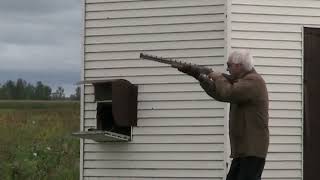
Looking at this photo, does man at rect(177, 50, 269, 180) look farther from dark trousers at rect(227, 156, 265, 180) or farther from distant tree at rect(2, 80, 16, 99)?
distant tree at rect(2, 80, 16, 99)

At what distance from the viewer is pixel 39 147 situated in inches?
653

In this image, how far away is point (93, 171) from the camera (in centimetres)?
1063

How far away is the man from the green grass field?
294 inches

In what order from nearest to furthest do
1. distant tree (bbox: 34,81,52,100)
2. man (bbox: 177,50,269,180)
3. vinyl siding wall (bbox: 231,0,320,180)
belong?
man (bbox: 177,50,269,180), vinyl siding wall (bbox: 231,0,320,180), distant tree (bbox: 34,81,52,100)

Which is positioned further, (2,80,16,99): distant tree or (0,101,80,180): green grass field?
(2,80,16,99): distant tree

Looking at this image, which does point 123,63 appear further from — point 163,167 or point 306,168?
point 306,168

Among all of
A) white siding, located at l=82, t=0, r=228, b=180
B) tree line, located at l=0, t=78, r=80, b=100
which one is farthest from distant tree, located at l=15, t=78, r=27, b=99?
white siding, located at l=82, t=0, r=228, b=180

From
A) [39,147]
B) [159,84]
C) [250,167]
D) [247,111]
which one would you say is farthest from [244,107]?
[39,147]

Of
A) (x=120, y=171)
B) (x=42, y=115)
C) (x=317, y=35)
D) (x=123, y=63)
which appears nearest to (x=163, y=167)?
(x=120, y=171)

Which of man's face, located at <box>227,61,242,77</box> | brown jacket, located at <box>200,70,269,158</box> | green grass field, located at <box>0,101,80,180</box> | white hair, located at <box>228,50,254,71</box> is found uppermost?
white hair, located at <box>228,50,254,71</box>

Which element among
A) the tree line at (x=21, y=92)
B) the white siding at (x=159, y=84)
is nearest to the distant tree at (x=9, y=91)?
the tree line at (x=21, y=92)

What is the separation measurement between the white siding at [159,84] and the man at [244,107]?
312cm

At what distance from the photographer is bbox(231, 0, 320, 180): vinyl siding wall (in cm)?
984

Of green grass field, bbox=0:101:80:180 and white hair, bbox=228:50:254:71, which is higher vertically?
white hair, bbox=228:50:254:71
